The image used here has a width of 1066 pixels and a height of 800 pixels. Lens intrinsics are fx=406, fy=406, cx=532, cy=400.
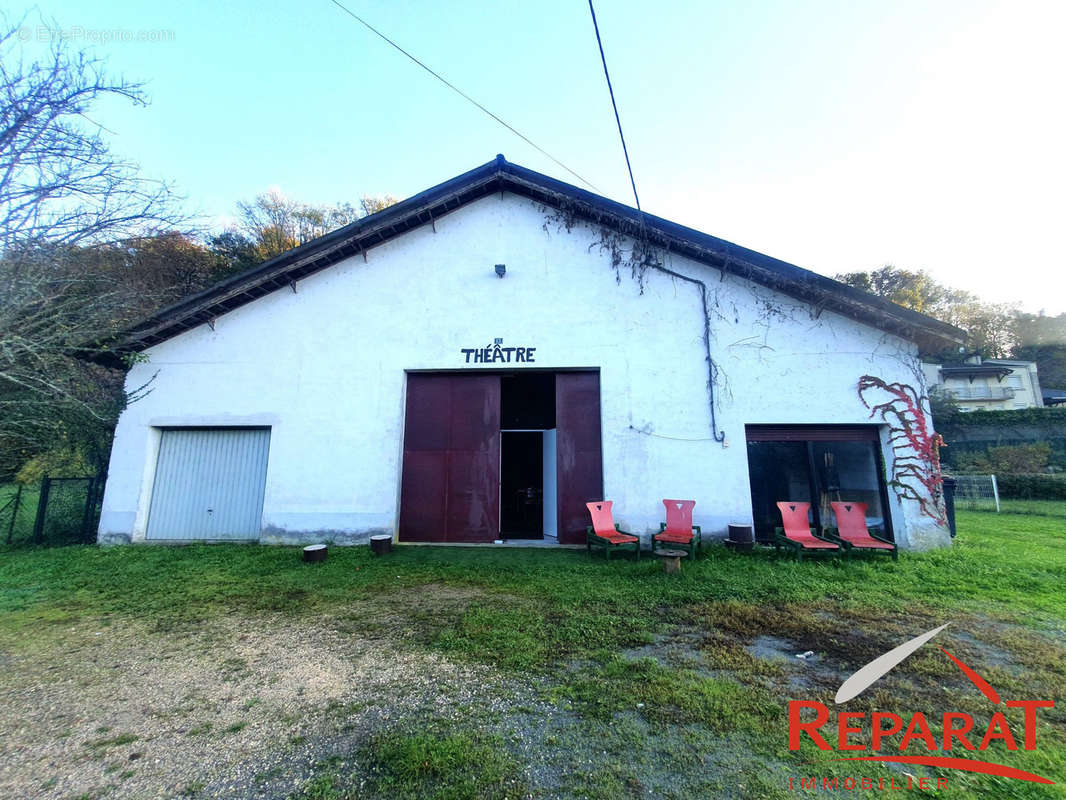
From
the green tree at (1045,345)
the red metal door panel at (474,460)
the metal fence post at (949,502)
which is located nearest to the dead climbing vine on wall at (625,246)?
the red metal door panel at (474,460)

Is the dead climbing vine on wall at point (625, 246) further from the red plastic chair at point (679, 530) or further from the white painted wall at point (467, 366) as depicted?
the red plastic chair at point (679, 530)

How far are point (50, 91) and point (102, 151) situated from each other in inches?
44.0

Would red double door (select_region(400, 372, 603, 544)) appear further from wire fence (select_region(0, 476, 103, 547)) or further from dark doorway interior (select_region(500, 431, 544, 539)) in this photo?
wire fence (select_region(0, 476, 103, 547))

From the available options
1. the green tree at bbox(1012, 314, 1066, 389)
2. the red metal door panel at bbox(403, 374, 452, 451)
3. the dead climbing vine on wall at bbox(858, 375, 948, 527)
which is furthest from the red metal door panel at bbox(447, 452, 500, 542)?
the green tree at bbox(1012, 314, 1066, 389)

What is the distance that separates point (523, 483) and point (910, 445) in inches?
343

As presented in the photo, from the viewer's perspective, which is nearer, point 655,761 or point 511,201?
point 655,761

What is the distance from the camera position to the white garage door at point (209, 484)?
8711mm

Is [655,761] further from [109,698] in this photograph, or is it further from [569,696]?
[109,698]

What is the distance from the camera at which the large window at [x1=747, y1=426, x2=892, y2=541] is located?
326 inches

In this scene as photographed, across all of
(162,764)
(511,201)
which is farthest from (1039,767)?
(511,201)

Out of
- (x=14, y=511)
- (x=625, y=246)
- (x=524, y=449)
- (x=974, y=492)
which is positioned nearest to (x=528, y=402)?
(x=524, y=449)

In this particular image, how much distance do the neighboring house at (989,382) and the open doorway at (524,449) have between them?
37884 millimetres

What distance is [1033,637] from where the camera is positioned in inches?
163

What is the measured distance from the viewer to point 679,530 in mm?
7672
